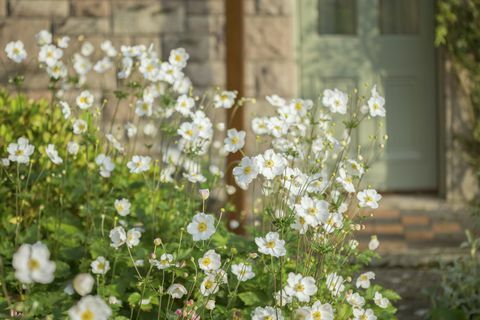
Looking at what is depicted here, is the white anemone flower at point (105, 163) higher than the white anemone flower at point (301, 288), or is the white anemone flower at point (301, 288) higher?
the white anemone flower at point (105, 163)

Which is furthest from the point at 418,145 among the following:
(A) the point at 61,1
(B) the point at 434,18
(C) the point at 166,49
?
(A) the point at 61,1

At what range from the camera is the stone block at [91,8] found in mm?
5285

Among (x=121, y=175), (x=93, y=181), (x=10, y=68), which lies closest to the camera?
(x=93, y=181)

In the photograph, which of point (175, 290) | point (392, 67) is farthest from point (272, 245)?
point (392, 67)

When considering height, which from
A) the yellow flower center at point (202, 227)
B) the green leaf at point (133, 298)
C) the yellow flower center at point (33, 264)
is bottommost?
the green leaf at point (133, 298)

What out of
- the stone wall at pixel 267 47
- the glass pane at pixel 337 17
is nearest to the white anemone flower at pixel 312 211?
the stone wall at pixel 267 47

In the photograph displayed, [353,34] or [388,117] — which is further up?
[353,34]

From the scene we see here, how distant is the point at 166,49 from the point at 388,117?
5.65 ft

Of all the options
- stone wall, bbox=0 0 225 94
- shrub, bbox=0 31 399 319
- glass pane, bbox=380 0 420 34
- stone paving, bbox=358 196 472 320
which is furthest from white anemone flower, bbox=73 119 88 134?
Answer: glass pane, bbox=380 0 420 34

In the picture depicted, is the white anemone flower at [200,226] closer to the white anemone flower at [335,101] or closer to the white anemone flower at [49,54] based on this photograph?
the white anemone flower at [335,101]

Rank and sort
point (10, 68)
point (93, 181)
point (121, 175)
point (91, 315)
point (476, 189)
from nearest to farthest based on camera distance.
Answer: point (91, 315), point (93, 181), point (121, 175), point (10, 68), point (476, 189)

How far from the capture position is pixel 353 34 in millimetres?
6039

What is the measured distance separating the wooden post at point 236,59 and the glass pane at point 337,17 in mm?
920

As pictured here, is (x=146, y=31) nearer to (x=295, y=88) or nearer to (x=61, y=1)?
(x=61, y=1)
